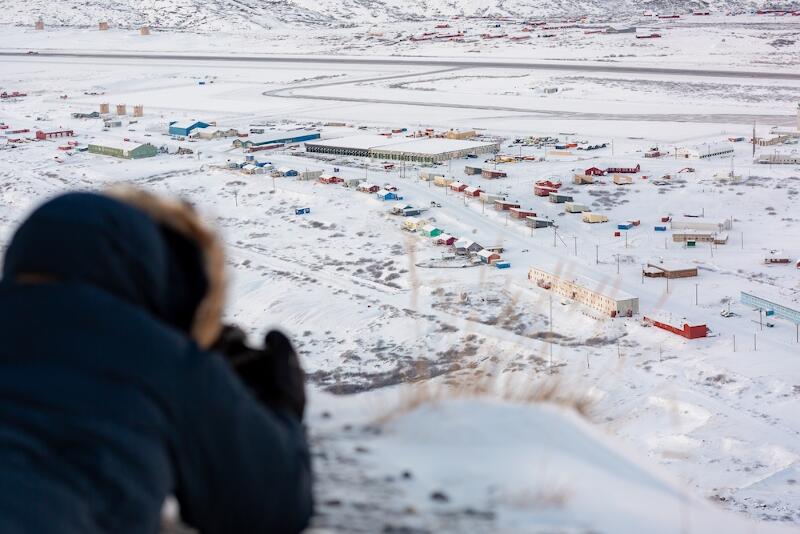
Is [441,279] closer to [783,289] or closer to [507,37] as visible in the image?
[783,289]

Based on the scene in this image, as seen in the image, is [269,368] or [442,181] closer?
[269,368]

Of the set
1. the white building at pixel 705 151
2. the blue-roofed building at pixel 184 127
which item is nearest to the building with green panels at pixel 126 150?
the blue-roofed building at pixel 184 127

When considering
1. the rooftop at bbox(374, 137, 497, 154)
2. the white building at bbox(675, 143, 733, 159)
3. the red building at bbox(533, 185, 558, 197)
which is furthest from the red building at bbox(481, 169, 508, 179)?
the white building at bbox(675, 143, 733, 159)

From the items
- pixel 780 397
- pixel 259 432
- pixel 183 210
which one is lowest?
pixel 780 397

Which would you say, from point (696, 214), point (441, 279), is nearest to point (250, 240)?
point (441, 279)

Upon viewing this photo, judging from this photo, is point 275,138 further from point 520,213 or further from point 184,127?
point 520,213

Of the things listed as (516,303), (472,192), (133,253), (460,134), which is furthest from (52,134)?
(133,253)
